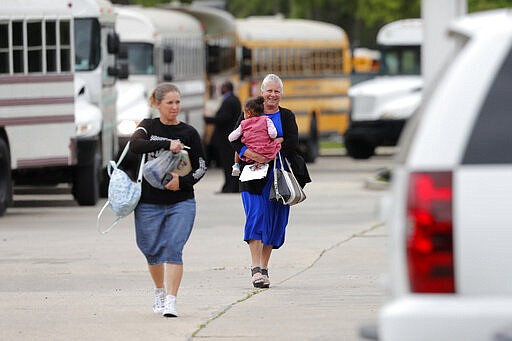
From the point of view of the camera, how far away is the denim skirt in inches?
442

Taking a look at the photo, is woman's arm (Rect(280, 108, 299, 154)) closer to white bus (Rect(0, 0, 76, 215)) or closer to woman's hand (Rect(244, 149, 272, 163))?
woman's hand (Rect(244, 149, 272, 163))

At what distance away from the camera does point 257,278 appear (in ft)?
43.0

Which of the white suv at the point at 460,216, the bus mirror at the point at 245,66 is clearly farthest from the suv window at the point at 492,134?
the bus mirror at the point at 245,66

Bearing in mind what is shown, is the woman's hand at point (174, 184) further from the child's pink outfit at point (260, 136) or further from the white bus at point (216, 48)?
the white bus at point (216, 48)

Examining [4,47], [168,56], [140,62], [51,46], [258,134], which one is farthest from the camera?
[140,62]

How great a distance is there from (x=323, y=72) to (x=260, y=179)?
95.5 feet

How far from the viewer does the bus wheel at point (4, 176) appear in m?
21.1

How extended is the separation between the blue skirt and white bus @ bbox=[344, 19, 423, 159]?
2407 centimetres

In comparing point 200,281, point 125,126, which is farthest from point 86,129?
point 200,281

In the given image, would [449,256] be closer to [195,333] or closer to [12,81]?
[195,333]

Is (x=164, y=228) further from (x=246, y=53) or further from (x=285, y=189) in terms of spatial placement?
(x=246, y=53)

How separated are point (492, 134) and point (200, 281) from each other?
8.25 meters

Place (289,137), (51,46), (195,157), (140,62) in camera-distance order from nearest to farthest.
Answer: (195,157), (289,137), (51,46), (140,62)

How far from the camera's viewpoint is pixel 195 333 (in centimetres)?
1034
